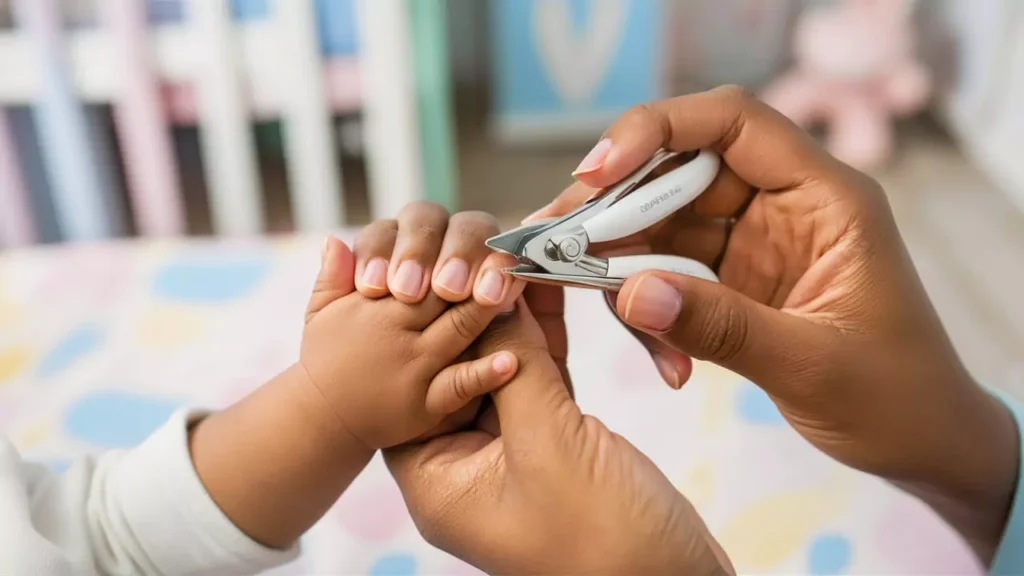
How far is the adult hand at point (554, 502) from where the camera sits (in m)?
0.47

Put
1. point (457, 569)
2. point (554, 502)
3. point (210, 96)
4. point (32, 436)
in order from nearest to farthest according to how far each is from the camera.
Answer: point (554, 502) < point (457, 569) < point (32, 436) < point (210, 96)

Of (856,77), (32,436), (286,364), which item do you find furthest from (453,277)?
(856,77)

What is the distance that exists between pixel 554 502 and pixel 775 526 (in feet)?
1.15

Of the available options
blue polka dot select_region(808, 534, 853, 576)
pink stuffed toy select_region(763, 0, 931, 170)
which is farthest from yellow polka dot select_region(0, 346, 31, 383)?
pink stuffed toy select_region(763, 0, 931, 170)

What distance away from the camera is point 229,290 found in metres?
1.03

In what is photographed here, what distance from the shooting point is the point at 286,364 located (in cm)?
89

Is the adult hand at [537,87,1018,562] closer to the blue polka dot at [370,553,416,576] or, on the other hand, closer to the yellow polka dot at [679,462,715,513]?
the yellow polka dot at [679,462,715,513]

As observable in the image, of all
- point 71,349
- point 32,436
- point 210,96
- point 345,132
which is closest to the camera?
point 32,436

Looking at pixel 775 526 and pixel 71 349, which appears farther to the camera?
pixel 71 349

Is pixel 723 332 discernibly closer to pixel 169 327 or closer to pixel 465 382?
pixel 465 382

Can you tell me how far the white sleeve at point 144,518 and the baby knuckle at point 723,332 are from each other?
1.08 feet

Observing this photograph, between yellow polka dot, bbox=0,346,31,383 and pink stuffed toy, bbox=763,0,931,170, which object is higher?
pink stuffed toy, bbox=763,0,931,170

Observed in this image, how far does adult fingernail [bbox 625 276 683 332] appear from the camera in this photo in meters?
0.53

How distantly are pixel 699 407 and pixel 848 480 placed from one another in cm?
14
